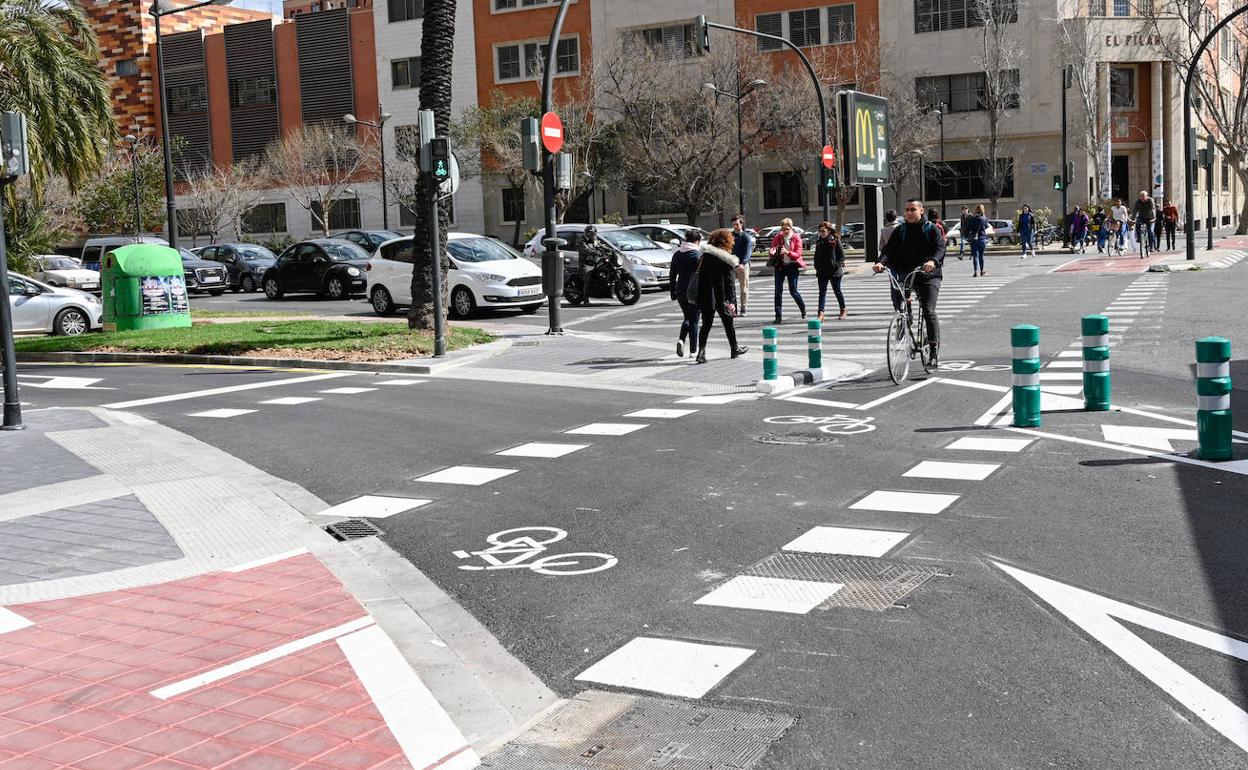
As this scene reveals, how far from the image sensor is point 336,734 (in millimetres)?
4441

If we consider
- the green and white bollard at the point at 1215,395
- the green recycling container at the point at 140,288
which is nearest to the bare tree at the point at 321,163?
the green recycling container at the point at 140,288

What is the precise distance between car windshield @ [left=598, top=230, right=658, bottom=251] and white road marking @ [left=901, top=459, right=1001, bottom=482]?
21116mm

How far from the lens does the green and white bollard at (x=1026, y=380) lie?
10.4m

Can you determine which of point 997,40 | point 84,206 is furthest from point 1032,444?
point 84,206

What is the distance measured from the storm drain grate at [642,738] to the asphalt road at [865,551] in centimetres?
11

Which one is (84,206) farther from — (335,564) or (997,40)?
(335,564)

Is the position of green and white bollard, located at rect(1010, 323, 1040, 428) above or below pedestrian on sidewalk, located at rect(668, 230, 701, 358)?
below

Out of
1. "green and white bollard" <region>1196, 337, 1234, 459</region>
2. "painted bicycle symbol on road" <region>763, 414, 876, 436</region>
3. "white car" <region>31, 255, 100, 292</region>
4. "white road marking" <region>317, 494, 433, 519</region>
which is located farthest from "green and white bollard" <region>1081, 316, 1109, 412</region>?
"white car" <region>31, 255, 100, 292</region>

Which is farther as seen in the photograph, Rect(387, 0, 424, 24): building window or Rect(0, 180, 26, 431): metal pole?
Rect(387, 0, 424, 24): building window

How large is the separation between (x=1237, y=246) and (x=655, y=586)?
38.5m

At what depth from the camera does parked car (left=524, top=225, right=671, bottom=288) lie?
95.8 ft

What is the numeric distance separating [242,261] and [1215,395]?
35.2m

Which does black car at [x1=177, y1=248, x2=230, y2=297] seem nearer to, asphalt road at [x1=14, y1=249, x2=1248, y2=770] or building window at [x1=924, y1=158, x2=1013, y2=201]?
asphalt road at [x1=14, y1=249, x2=1248, y2=770]

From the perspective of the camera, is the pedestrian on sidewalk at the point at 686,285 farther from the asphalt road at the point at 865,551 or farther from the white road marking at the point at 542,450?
the white road marking at the point at 542,450
